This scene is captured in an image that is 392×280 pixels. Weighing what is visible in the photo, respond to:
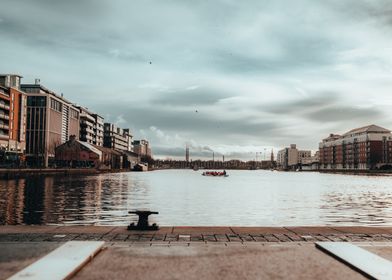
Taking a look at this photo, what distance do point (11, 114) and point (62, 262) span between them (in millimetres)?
146680

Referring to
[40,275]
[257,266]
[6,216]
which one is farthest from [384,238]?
[6,216]

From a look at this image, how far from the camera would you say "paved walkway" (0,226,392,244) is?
41.0 feet

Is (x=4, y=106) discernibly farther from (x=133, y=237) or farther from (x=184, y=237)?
(x=184, y=237)

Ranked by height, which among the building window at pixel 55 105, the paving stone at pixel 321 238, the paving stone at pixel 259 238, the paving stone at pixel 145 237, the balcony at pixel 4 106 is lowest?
the paving stone at pixel 321 238

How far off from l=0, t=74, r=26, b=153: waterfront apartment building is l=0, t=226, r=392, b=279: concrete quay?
13542 centimetres

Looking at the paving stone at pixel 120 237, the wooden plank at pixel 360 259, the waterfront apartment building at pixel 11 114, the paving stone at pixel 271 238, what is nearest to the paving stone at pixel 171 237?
the paving stone at pixel 120 237

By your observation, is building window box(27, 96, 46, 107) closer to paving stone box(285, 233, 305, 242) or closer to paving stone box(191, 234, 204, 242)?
paving stone box(191, 234, 204, 242)

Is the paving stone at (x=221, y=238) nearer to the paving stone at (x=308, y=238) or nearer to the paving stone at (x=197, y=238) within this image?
the paving stone at (x=197, y=238)

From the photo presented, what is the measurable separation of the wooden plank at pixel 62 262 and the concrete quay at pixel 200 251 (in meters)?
0.20

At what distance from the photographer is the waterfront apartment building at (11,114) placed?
5384 inches

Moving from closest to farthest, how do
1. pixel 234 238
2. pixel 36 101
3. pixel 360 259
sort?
pixel 360 259, pixel 234 238, pixel 36 101

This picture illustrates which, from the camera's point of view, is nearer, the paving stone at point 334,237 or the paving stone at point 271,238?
the paving stone at point 271,238

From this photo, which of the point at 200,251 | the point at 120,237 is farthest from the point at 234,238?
the point at 120,237

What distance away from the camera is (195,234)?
530 inches
